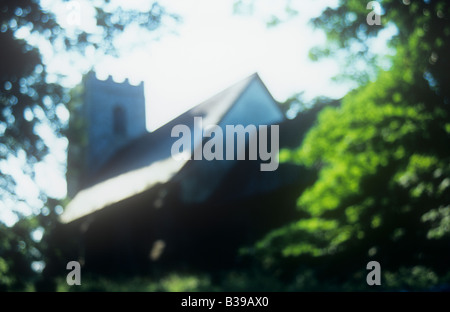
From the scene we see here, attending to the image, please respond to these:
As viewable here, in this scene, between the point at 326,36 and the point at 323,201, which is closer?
the point at 323,201

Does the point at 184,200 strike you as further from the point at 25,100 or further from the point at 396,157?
the point at 396,157

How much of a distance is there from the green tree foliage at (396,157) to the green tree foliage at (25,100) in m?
8.32

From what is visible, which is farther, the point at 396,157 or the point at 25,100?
the point at 25,100

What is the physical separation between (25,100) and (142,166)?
825 cm

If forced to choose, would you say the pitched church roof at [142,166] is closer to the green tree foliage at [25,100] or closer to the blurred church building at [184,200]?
the blurred church building at [184,200]

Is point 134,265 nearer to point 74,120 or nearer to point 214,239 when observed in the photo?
point 214,239

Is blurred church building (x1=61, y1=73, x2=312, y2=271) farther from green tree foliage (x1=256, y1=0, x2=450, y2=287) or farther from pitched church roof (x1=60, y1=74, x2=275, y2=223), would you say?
green tree foliage (x1=256, y1=0, x2=450, y2=287)

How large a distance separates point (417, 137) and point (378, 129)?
17.8 inches

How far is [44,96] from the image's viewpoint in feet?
39.3

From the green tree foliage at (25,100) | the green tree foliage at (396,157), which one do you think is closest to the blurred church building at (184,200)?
the green tree foliage at (25,100)

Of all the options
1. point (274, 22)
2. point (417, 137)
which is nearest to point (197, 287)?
point (417, 137)

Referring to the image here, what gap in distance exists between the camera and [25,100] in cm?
1156

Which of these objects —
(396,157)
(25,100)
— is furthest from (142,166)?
A: (396,157)

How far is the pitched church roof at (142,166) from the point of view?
55.0ft
